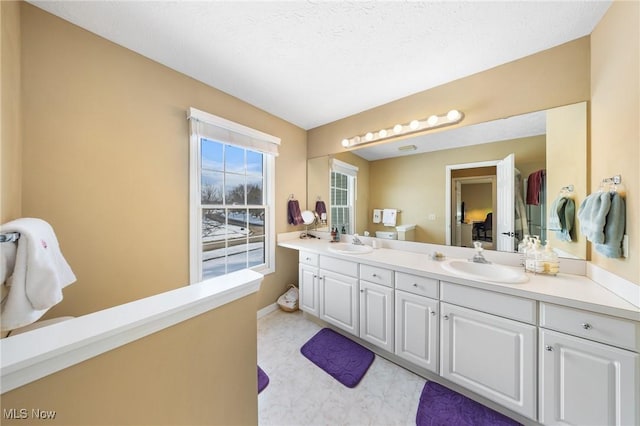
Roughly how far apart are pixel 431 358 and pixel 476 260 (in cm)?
82

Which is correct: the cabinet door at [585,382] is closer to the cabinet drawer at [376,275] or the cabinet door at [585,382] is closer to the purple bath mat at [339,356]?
the cabinet drawer at [376,275]

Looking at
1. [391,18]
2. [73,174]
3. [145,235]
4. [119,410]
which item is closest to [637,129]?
[391,18]

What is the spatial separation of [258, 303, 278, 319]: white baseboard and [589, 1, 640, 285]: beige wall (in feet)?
9.01

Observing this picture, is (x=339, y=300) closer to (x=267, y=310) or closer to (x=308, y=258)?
(x=308, y=258)

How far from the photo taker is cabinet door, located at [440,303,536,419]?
119 cm

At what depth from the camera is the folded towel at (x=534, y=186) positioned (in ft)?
5.09

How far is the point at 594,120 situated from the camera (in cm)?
134

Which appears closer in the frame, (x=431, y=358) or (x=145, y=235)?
(x=431, y=358)

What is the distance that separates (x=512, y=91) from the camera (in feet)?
5.31

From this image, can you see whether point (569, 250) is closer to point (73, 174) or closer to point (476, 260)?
point (476, 260)

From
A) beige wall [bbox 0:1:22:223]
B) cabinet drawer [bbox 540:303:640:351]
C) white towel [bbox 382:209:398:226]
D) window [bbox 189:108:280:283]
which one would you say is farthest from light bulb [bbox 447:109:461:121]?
beige wall [bbox 0:1:22:223]

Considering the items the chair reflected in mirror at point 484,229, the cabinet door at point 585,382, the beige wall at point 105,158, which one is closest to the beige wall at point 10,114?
the beige wall at point 105,158

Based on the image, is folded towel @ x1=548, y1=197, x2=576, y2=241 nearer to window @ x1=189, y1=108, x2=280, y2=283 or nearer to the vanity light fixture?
the vanity light fixture

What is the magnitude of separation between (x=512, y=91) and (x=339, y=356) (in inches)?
101
